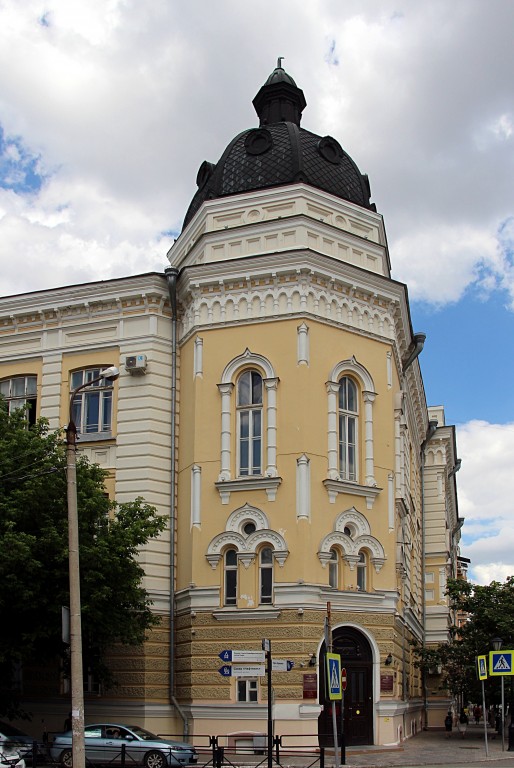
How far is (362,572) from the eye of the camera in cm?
2780

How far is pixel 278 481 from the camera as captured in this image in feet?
88.8

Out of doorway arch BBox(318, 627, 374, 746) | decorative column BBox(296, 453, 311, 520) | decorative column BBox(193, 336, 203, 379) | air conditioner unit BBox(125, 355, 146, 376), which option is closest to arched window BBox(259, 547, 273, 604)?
decorative column BBox(296, 453, 311, 520)

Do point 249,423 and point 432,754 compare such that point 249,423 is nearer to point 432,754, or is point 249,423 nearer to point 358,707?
point 358,707

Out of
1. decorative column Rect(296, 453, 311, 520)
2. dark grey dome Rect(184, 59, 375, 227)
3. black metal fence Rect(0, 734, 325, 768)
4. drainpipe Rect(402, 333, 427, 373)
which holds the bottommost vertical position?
black metal fence Rect(0, 734, 325, 768)

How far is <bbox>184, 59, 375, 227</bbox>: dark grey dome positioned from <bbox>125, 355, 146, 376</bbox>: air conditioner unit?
5.62 metres

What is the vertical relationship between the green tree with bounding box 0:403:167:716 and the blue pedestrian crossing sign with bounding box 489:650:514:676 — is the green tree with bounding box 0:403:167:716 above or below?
above

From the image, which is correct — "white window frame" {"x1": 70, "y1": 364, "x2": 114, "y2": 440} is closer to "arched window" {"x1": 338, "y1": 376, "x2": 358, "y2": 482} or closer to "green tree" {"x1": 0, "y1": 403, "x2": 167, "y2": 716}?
"green tree" {"x1": 0, "y1": 403, "x2": 167, "y2": 716}

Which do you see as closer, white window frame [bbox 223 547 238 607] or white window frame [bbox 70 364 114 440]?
white window frame [bbox 223 547 238 607]

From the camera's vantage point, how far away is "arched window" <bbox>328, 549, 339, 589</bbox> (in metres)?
27.1

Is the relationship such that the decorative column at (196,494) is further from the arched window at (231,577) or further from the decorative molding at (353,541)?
the decorative molding at (353,541)

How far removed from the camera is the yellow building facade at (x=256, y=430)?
2661cm

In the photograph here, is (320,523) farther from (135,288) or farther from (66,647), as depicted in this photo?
(135,288)

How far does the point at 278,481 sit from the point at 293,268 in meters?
6.16

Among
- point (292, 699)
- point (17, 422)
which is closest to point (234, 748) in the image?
point (292, 699)
